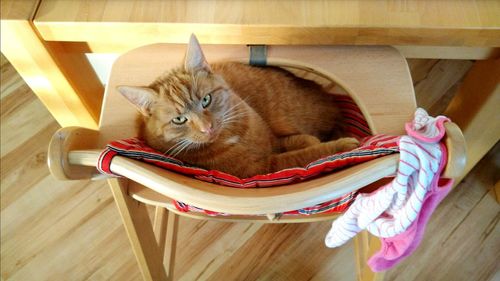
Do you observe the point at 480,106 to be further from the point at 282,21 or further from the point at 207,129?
the point at 207,129

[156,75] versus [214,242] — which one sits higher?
[156,75]

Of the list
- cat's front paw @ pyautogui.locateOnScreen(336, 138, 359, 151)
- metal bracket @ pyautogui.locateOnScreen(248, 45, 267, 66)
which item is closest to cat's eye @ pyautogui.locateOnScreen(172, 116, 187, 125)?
metal bracket @ pyautogui.locateOnScreen(248, 45, 267, 66)

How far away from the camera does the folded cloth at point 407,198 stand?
548mm

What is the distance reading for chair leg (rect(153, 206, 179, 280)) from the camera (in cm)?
129

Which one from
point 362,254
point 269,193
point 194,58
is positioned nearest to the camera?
point 269,193

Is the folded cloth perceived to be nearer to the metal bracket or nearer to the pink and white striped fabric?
the pink and white striped fabric

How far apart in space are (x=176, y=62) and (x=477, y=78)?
790mm

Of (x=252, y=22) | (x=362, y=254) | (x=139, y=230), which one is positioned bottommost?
(x=362, y=254)

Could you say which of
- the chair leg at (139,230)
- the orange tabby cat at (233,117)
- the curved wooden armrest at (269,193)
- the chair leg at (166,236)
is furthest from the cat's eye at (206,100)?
the chair leg at (166,236)

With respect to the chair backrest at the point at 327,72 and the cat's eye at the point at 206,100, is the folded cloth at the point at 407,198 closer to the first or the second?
the chair backrest at the point at 327,72

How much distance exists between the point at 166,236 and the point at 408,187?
97 cm

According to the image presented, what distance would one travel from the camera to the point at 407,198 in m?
0.59

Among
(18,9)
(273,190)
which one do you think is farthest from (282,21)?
(18,9)

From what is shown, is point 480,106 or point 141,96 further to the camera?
point 480,106
